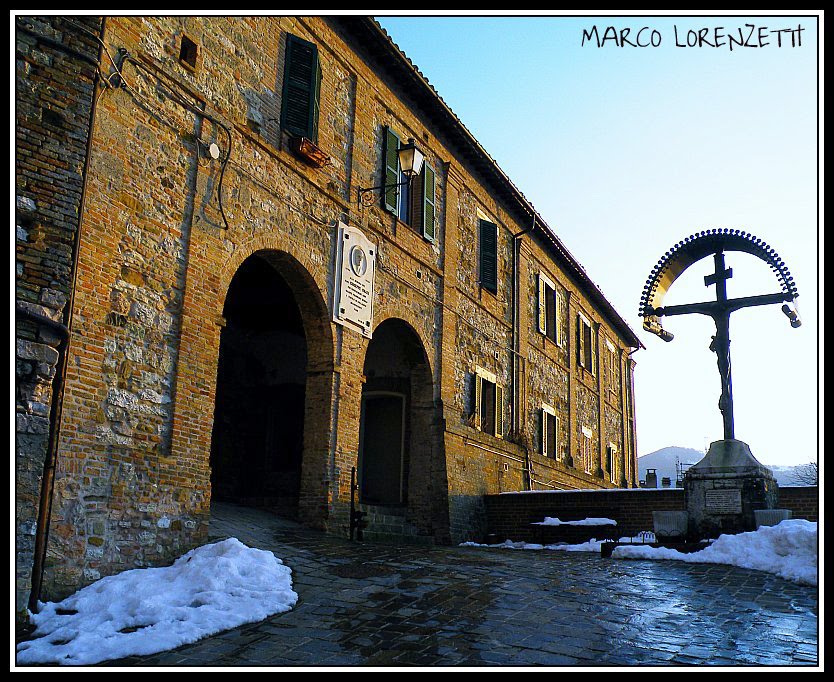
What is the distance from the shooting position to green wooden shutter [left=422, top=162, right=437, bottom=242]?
51.6 feet

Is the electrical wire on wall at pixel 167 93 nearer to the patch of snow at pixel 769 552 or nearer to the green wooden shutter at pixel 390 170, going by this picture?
the green wooden shutter at pixel 390 170

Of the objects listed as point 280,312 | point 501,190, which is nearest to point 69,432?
point 280,312

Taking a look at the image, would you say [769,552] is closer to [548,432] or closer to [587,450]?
[548,432]

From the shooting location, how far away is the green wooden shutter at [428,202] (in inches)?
620

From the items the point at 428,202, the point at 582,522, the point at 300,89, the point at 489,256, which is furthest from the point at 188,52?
the point at 582,522

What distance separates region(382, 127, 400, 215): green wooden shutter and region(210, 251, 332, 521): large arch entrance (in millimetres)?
2339

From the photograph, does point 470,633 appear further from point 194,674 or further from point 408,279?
point 408,279

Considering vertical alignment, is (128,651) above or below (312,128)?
below

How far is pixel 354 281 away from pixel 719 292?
571 cm

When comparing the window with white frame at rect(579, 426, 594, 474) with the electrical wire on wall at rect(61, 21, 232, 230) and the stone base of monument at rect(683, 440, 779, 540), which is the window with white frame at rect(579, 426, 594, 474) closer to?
the stone base of monument at rect(683, 440, 779, 540)

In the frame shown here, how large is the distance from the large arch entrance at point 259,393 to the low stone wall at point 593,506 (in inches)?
160

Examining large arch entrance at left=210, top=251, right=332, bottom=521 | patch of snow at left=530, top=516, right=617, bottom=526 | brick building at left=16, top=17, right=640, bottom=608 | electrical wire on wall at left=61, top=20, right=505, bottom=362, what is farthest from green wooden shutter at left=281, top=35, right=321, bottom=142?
patch of snow at left=530, top=516, right=617, bottom=526

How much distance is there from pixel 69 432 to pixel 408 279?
25.4ft

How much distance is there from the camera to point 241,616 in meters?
6.99
